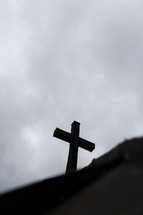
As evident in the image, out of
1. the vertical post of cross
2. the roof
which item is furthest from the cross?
the roof

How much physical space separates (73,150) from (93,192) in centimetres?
470

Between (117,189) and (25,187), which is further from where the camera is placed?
(25,187)

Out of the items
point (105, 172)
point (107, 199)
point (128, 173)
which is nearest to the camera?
point (107, 199)

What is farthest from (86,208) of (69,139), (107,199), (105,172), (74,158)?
(69,139)

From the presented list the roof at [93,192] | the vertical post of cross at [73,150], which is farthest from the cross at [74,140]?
the roof at [93,192]

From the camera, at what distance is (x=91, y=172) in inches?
102

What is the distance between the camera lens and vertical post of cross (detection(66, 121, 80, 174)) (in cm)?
656

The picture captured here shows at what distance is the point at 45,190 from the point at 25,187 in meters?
0.18

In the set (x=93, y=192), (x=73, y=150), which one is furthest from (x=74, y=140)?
(x=93, y=192)

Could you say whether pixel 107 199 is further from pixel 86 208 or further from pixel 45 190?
pixel 45 190

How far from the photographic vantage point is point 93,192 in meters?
2.31

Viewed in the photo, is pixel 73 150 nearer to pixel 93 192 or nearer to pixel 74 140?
pixel 74 140

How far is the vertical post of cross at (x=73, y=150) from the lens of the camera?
6.56 m

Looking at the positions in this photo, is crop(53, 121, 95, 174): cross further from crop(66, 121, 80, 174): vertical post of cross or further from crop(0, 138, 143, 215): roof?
crop(0, 138, 143, 215): roof
